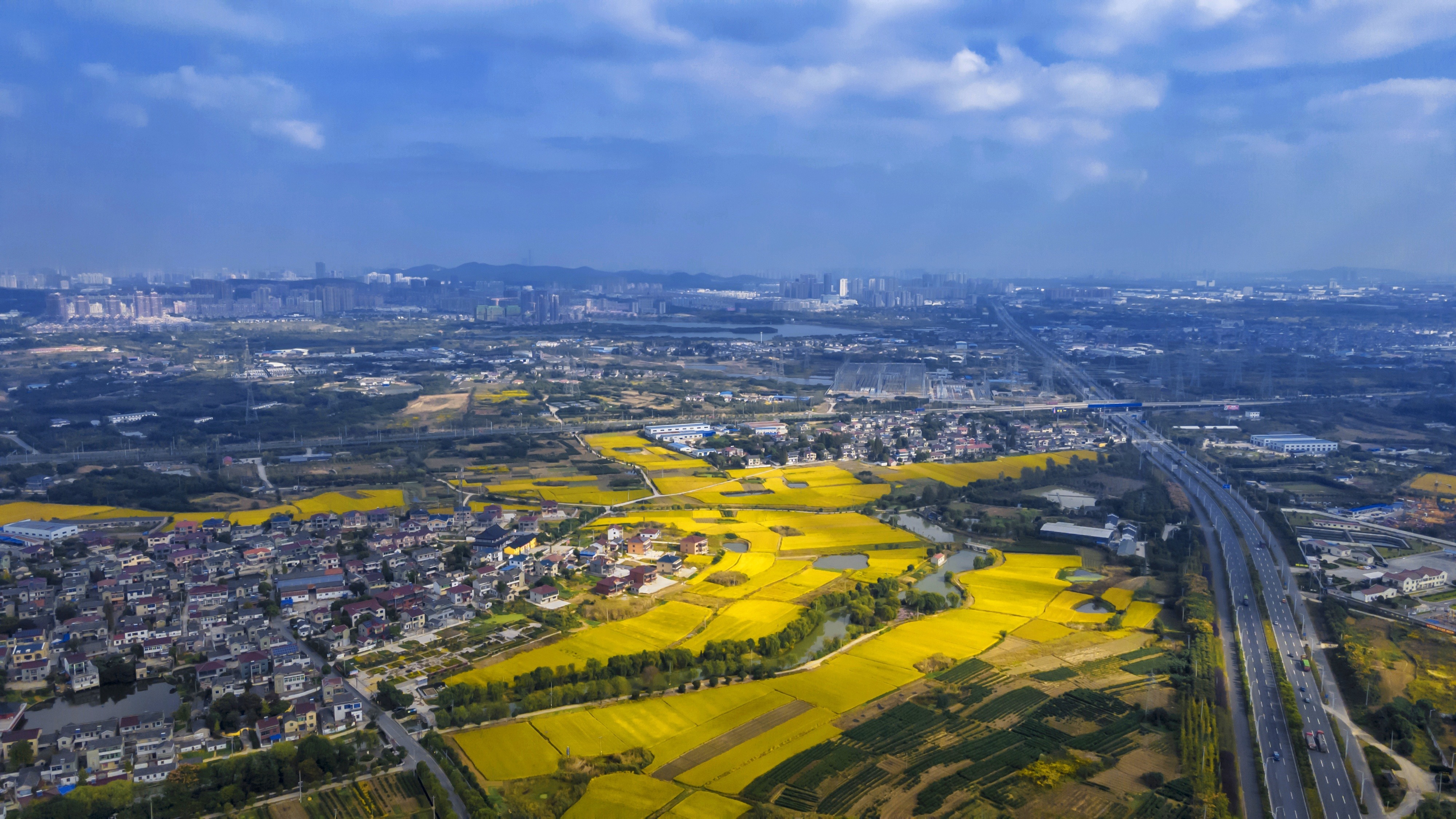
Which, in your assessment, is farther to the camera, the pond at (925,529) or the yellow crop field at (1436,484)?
the yellow crop field at (1436,484)

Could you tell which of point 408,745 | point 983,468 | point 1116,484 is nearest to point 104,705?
point 408,745

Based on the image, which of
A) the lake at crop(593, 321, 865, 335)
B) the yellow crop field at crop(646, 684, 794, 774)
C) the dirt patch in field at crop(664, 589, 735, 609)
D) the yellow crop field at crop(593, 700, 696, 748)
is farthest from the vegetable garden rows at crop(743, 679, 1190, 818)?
the lake at crop(593, 321, 865, 335)

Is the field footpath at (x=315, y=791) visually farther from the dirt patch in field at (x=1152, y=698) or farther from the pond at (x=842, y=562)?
the pond at (x=842, y=562)

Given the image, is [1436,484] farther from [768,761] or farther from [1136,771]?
[768,761]

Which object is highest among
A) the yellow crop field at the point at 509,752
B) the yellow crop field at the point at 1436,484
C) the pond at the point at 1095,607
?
the yellow crop field at the point at 1436,484

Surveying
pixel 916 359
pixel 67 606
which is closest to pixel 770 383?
pixel 916 359

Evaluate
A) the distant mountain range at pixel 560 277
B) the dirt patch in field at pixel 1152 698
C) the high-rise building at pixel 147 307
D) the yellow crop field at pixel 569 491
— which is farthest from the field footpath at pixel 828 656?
the distant mountain range at pixel 560 277
